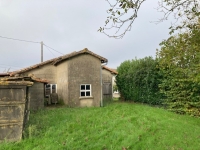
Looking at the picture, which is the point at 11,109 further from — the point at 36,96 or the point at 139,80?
the point at 139,80

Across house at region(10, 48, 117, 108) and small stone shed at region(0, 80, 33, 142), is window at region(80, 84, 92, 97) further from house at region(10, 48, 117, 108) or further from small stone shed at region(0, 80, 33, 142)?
small stone shed at region(0, 80, 33, 142)

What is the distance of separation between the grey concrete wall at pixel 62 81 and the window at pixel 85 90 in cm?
139

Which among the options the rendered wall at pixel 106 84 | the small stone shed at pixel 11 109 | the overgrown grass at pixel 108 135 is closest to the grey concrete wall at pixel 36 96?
the overgrown grass at pixel 108 135

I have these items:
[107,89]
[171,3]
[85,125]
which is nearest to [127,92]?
[107,89]

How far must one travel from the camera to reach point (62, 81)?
1842 centimetres

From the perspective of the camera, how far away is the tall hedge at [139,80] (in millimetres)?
18500

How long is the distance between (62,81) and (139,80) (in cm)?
795

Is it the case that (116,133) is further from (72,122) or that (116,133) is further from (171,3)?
(171,3)

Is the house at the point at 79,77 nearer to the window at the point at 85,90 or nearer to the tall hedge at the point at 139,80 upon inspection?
the window at the point at 85,90

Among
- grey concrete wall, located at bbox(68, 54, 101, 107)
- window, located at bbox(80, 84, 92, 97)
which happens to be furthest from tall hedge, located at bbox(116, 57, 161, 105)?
window, located at bbox(80, 84, 92, 97)

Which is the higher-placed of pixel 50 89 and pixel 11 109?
pixel 50 89

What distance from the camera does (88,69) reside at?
1795 centimetres

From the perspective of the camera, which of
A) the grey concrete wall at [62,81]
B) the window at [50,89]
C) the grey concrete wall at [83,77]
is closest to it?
the grey concrete wall at [83,77]

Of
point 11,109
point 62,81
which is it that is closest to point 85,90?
point 62,81
